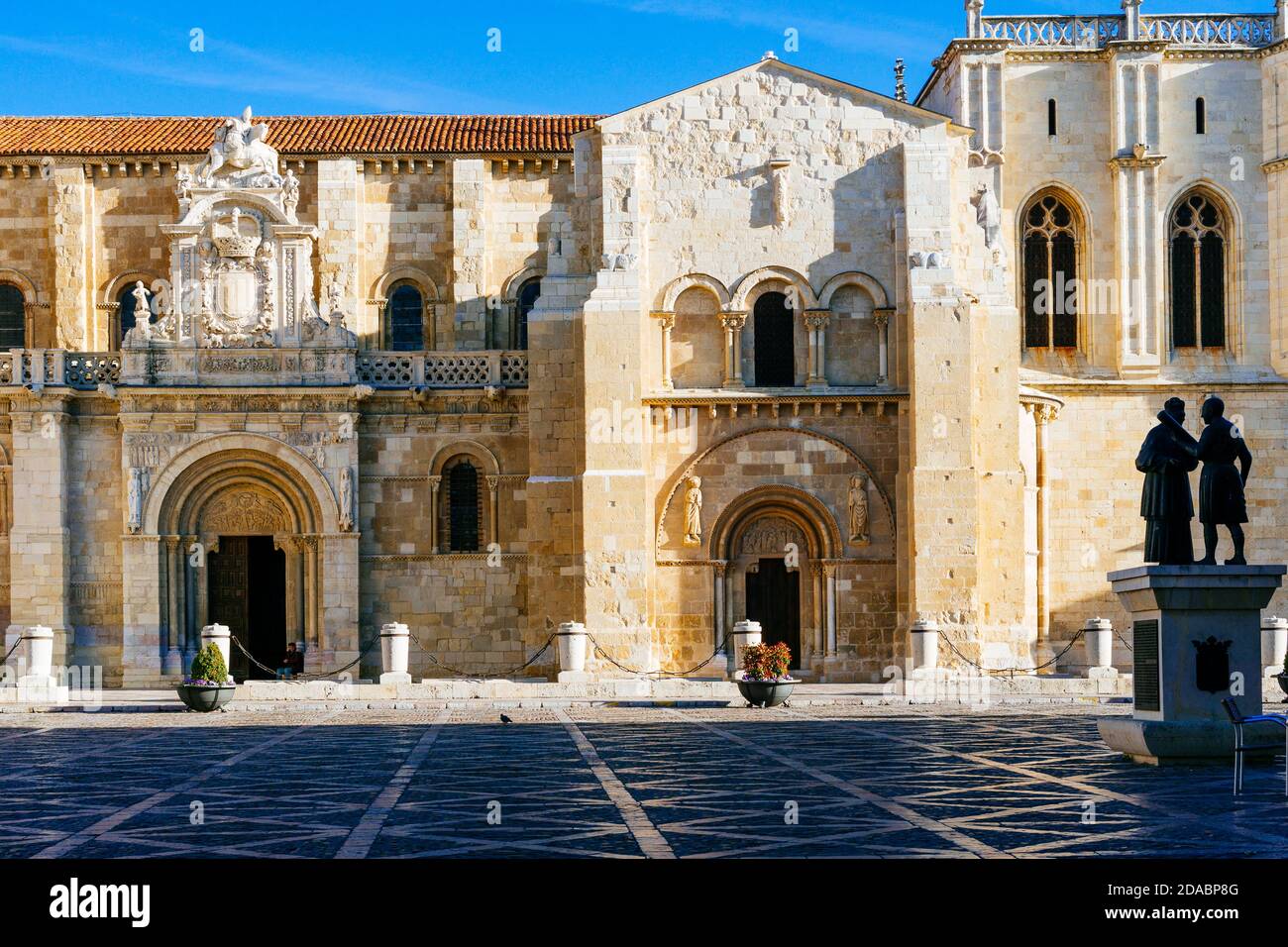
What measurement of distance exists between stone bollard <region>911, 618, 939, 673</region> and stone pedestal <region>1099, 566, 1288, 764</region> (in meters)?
15.2

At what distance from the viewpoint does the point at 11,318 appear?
3991 centimetres

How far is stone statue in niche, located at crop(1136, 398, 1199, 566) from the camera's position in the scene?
691 inches

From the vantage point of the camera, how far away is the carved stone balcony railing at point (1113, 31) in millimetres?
38969

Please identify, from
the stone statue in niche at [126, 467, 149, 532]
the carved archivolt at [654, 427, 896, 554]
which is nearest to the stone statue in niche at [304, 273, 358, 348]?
the stone statue in niche at [126, 467, 149, 532]

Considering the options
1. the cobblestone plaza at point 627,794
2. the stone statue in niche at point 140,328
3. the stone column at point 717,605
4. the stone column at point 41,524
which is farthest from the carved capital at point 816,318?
the stone column at point 41,524

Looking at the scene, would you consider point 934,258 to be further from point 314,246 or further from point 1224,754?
point 1224,754

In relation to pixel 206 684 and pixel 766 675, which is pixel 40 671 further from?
pixel 766 675

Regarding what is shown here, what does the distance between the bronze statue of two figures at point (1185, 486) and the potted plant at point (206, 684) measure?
650 inches

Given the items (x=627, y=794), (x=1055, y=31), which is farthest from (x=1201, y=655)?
(x=1055, y=31)

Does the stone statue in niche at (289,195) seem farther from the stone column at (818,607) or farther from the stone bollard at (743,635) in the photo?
the stone bollard at (743,635)

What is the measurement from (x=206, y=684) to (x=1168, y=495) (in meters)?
16.9

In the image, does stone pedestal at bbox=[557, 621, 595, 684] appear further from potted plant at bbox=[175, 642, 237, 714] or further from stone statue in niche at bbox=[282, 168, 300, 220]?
stone statue in niche at bbox=[282, 168, 300, 220]

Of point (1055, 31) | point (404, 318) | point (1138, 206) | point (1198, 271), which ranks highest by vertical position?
point (1055, 31)
